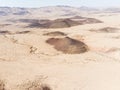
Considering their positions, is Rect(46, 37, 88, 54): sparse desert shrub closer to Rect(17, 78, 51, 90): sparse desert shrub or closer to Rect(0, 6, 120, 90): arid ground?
Rect(0, 6, 120, 90): arid ground

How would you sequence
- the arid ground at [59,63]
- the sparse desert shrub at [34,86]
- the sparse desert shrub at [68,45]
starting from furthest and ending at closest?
the sparse desert shrub at [68,45], the arid ground at [59,63], the sparse desert shrub at [34,86]

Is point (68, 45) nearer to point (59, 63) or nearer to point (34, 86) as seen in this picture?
point (59, 63)

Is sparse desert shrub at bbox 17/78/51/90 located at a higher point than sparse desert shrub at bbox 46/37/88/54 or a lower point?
higher

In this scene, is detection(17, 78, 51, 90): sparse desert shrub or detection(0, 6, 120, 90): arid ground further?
detection(0, 6, 120, 90): arid ground

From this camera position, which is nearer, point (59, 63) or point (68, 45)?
point (59, 63)

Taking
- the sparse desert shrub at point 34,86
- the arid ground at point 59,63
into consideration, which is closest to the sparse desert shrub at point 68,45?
the arid ground at point 59,63

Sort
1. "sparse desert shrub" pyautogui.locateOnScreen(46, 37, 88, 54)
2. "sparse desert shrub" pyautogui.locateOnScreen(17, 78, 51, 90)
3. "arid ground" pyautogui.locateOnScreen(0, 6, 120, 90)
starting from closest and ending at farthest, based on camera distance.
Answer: "sparse desert shrub" pyautogui.locateOnScreen(17, 78, 51, 90) → "arid ground" pyautogui.locateOnScreen(0, 6, 120, 90) → "sparse desert shrub" pyautogui.locateOnScreen(46, 37, 88, 54)

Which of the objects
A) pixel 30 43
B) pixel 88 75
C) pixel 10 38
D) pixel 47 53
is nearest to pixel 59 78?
pixel 88 75

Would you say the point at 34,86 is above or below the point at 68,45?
above

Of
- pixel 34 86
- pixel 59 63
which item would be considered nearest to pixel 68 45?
pixel 59 63

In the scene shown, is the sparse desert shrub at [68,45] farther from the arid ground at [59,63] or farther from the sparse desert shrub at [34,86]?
the sparse desert shrub at [34,86]

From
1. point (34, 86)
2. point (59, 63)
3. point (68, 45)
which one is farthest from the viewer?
point (68, 45)

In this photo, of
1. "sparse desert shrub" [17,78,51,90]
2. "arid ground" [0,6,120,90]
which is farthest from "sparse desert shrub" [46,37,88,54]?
"sparse desert shrub" [17,78,51,90]

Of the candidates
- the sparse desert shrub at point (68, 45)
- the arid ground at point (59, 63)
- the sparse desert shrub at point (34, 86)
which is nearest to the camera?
the sparse desert shrub at point (34, 86)
